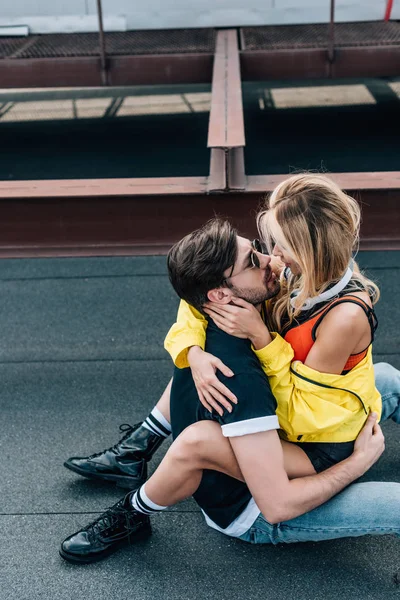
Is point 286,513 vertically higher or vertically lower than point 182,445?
lower

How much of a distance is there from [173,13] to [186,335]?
613 cm

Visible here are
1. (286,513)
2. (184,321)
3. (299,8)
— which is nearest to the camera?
(286,513)

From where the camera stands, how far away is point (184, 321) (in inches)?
91.9

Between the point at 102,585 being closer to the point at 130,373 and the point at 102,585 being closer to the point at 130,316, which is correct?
the point at 130,373

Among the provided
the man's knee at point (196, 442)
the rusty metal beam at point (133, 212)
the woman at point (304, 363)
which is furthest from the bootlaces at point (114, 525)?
the rusty metal beam at point (133, 212)

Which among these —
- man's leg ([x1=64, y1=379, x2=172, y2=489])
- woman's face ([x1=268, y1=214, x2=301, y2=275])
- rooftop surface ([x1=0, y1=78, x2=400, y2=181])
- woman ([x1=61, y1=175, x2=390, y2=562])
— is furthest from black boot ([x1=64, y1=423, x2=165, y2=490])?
rooftop surface ([x1=0, y1=78, x2=400, y2=181])

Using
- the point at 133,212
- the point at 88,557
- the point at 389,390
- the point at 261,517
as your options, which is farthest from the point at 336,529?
the point at 133,212

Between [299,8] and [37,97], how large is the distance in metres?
3.86

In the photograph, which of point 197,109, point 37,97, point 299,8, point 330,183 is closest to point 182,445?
point 330,183

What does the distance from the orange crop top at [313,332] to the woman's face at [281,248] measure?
152 mm

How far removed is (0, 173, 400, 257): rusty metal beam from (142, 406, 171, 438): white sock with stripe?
2.58 feet

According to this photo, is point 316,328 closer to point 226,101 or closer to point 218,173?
point 218,173

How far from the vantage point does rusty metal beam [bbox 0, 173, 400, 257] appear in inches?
118

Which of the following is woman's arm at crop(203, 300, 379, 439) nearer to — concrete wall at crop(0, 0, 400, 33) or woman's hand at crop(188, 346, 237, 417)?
woman's hand at crop(188, 346, 237, 417)
